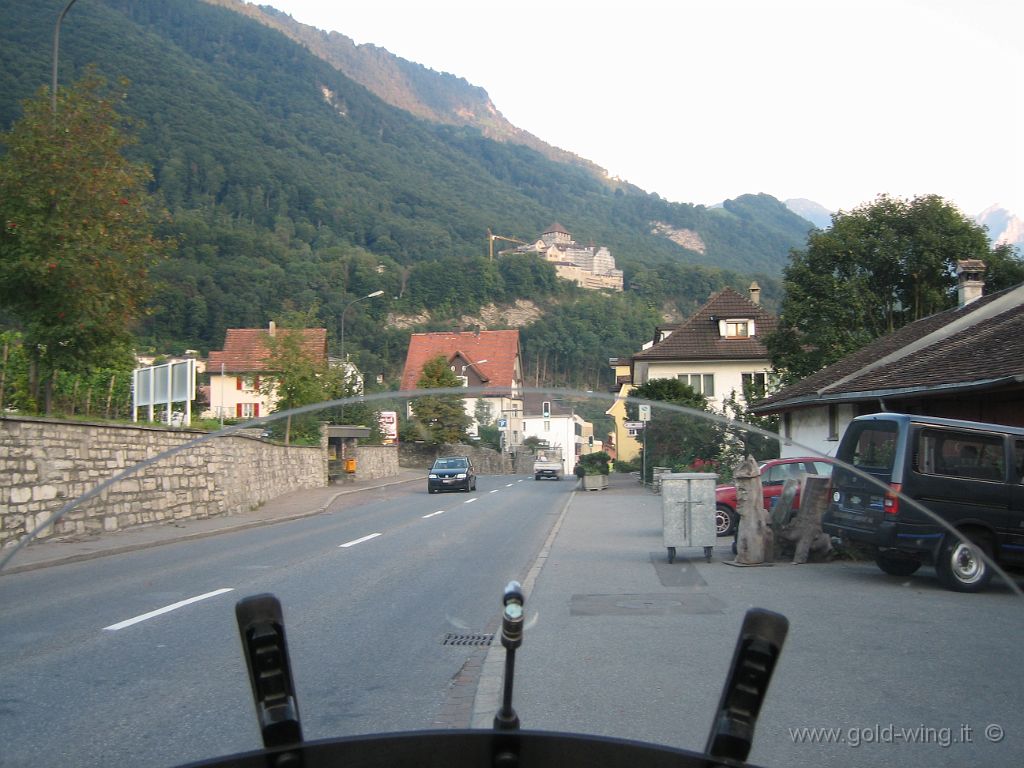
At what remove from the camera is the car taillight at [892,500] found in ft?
6.21

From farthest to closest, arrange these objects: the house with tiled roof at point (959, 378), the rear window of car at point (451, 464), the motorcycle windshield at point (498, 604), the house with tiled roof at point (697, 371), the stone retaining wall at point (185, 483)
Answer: the house with tiled roof at point (959, 378) < the rear window of car at point (451, 464) < the house with tiled roof at point (697, 371) < the stone retaining wall at point (185, 483) < the motorcycle windshield at point (498, 604)

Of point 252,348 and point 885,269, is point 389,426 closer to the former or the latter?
point 252,348

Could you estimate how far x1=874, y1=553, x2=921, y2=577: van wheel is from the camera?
2.21 metres

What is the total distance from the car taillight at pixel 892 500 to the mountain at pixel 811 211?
10.7 feet

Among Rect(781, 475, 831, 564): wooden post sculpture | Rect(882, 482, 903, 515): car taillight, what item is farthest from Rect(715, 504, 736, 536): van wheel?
Rect(882, 482, 903, 515): car taillight

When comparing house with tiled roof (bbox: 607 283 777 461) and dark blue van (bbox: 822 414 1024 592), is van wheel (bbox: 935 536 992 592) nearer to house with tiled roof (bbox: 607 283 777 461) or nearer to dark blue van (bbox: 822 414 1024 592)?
dark blue van (bbox: 822 414 1024 592)

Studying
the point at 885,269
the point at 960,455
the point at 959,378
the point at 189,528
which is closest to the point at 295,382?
the point at 189,528

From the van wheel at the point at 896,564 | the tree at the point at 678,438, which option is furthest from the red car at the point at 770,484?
the van wheel at the point at 896,564

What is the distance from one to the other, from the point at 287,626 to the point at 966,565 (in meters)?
1.40

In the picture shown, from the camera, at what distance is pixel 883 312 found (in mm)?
33344

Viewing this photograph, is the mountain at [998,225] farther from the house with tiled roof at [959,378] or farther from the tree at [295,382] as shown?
the tree at [295,382]

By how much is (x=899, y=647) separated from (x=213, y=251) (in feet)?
206

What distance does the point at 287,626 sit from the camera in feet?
A: 6.80

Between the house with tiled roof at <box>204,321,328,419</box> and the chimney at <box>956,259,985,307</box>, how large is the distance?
27986 millimetres
